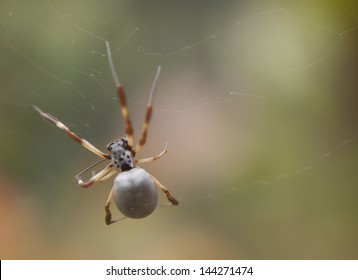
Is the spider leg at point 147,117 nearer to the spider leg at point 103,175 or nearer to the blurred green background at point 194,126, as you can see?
the spider leg at point 103,175

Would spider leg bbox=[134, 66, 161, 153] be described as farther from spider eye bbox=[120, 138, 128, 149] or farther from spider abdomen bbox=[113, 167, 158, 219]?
spider abdomen bbox=[113, 167, 158, 219]

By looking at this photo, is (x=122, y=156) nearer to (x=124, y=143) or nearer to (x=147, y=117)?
(x=124, y=143)

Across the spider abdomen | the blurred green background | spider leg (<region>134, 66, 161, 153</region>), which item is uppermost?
the blurred green background

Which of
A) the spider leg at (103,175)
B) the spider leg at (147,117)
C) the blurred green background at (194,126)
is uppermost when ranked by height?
the blurred green background at (194,126)

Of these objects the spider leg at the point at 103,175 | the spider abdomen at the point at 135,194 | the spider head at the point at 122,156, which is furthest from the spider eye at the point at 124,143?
the spider abdomen at the point at 135,194

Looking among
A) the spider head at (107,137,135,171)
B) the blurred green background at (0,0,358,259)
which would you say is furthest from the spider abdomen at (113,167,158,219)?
the blurred green background at (0,0,358,259)

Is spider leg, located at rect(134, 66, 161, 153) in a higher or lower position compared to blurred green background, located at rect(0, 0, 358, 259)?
lower

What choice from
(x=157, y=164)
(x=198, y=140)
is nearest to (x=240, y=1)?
(x=198, y=140)
